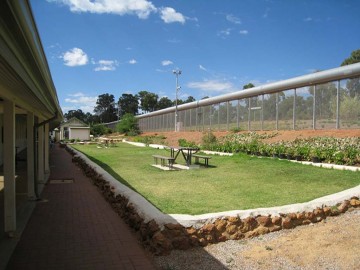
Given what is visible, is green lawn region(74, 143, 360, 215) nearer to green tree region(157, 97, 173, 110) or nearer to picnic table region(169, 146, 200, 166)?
picnic table region(169, 146, 200, 166)

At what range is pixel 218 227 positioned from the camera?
16.9 ft

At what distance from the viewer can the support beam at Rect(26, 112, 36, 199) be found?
786 centimetres

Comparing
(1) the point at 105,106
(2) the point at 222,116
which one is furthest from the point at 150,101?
(2) the point at 222,116

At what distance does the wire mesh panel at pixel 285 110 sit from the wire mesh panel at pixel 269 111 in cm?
55

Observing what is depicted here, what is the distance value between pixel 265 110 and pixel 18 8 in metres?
25.5

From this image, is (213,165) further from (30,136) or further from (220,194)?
(30,136)

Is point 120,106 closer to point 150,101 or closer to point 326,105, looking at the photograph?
point 150,101

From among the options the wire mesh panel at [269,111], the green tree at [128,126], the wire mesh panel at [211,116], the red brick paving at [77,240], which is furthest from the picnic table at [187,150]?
the green tree at [128,126]

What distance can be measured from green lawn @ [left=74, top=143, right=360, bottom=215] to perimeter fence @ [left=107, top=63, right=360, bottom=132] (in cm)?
816

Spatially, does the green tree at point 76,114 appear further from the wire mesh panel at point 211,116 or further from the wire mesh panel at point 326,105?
the wire mesh panel at point 326,105

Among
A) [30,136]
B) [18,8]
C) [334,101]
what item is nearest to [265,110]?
[334,101]

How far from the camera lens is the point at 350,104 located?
61.5ft

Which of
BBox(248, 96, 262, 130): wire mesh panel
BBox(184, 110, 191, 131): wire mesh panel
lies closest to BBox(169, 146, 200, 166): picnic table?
BBox(248, 96, 262, 130): wire mesh panel

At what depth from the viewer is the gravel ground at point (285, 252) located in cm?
429
